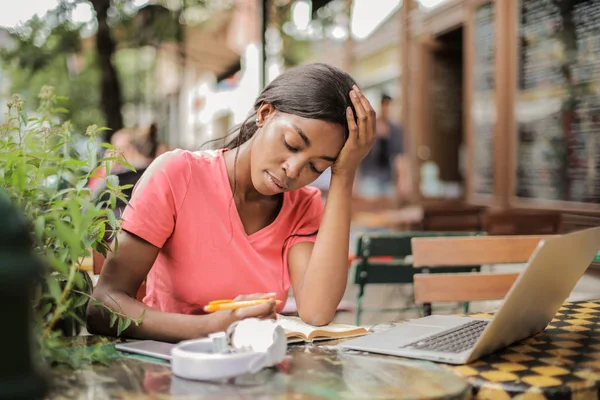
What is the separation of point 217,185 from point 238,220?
0.38 feet

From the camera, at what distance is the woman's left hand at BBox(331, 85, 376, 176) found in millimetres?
1821

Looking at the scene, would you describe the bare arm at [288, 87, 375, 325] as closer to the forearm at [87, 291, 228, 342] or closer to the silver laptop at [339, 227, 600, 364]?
the silver laptop at [339, 227, 600, 364]

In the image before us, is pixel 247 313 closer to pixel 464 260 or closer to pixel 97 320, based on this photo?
pixel 97 320

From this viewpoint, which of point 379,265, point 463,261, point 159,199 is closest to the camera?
point 159,199

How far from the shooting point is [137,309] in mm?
1504

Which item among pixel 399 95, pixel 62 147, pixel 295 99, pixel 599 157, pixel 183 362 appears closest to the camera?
pixel 183 362

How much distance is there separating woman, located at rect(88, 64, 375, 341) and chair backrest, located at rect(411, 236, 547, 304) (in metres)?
0.57

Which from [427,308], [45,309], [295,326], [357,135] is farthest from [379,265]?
[45,309]

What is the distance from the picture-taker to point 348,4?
10891 millimetres

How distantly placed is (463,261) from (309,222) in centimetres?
68

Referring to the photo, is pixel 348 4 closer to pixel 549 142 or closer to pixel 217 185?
pixel 549 142

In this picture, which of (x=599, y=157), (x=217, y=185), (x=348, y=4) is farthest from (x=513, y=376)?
(x=348, y=4)

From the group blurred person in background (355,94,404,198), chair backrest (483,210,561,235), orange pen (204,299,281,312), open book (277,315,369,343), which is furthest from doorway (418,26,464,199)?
orange pen (204,299,281,312)

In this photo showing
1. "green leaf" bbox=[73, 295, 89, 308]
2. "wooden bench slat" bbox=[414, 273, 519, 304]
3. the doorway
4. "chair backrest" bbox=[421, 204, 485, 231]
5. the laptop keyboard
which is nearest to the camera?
"green leaf" bbox=[73, 295, 89, 308]
